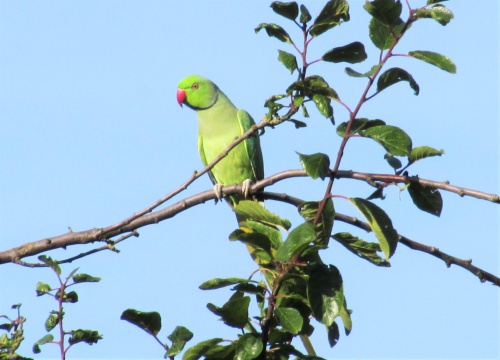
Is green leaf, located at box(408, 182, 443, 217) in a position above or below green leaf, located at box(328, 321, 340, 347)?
above

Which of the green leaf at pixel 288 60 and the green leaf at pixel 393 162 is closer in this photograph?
the green leaf at pixel 393 162

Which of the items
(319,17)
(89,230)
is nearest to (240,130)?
(89,230)

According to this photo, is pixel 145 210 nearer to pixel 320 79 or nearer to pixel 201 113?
pixel 320 79

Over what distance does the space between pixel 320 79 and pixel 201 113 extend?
14.8 ft

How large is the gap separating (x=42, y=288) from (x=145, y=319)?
503mm

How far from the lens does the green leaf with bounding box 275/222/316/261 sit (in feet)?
6.38

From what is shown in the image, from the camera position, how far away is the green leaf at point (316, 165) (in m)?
2.01

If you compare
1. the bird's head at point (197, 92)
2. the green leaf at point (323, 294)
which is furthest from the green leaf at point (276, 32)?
the bird's head at point (197, 92)

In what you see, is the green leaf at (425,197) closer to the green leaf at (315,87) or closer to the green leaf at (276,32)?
the green leaf at (315,87)

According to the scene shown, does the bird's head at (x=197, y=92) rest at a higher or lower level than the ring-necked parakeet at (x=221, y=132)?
higher

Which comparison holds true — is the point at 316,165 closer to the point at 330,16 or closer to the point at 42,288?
the point at 330,16

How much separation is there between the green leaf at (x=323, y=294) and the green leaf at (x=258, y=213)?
0.62 ft

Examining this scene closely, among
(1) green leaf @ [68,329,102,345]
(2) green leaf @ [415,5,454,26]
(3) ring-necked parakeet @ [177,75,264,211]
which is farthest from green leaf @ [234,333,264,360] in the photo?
(3) ring-necked parakeet @ [177,75,264,211]

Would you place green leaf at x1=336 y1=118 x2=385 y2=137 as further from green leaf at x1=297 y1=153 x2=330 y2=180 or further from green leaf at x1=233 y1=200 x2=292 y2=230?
green leaf at x1=233 y1=200 x2=292 y2=230
